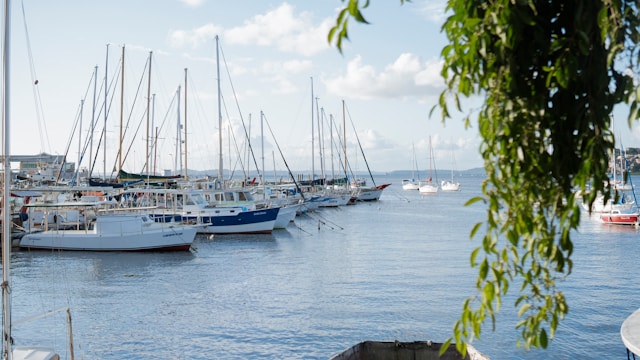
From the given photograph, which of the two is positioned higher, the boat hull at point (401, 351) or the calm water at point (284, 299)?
the boat hull at point (401, 351)

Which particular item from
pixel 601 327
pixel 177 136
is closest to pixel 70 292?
pixel 601 327

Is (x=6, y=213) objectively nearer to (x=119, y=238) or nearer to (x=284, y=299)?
(x=284, y=299)

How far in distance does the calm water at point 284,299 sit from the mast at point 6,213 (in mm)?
6940

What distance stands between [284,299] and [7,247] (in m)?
16.2

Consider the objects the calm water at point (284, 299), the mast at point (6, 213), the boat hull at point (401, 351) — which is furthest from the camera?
the calm water at point (284, 299)

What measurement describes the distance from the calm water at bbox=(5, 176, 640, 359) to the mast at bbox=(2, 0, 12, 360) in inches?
273

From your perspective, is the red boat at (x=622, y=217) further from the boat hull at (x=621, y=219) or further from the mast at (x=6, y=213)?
the mast at (x=6, y=213)

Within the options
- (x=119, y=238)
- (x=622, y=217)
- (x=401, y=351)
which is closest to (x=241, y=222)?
(x=119, y=238)

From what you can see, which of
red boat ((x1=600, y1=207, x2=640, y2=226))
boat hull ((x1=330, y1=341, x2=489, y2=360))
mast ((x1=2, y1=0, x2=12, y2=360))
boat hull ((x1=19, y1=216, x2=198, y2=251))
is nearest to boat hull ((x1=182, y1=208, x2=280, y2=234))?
boat hull ((x1=19, y1=216, x2=198, y2=251))

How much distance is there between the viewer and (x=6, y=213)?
12711mm

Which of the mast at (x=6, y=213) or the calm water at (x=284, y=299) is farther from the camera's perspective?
the calm water at (x=284, y=299)

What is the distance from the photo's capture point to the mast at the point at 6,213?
496 inches

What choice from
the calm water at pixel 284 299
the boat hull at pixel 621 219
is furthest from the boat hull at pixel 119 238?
the boat hull at pixel 621 219

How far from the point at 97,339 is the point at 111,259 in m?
18.9
